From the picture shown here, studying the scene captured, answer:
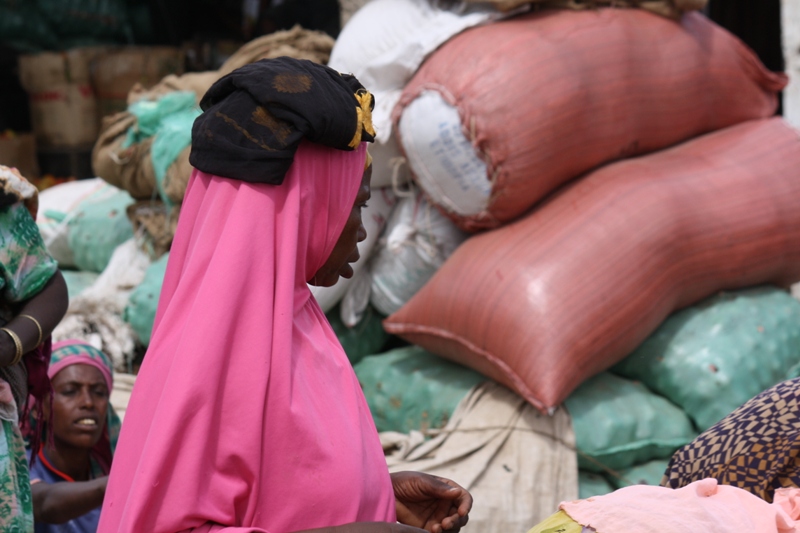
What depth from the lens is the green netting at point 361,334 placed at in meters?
3.82

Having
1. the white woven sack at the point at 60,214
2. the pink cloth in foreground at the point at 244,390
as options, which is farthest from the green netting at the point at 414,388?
the white woven sack at the point at 60,214

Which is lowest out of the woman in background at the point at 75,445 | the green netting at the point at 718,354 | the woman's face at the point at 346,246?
the green netting at the point at 718,354

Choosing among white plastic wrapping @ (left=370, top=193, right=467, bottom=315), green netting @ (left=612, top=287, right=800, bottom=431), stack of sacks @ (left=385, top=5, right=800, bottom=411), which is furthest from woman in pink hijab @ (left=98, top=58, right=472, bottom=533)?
white plastic wrapping @ (left=370, top=193, right=467, bottom=315)

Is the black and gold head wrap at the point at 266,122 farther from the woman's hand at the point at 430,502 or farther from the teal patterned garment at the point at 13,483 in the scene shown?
the teal patterned garment at the point at 13,483

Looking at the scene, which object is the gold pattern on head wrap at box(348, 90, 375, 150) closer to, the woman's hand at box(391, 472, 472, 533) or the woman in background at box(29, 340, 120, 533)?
the woman's hand at box(391, 472, 472, 533)

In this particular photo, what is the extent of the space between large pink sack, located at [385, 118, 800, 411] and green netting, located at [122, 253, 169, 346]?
1.05m

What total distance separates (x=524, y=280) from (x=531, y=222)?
0.28 meters

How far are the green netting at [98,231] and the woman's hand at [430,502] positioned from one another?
3.33m

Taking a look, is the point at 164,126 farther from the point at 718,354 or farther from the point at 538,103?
the point at 718,354

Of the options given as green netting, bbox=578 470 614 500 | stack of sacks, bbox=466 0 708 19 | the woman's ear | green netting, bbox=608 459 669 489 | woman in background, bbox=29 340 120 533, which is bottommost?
green netting, bbox=578 470 614 500

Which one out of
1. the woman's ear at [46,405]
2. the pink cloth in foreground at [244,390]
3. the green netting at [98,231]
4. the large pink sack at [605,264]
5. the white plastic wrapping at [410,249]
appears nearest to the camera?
the pink cloth in foreground at [244,390]

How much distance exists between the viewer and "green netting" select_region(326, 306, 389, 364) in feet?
12.5

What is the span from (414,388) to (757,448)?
6.18 feet

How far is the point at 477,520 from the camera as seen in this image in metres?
2.94
